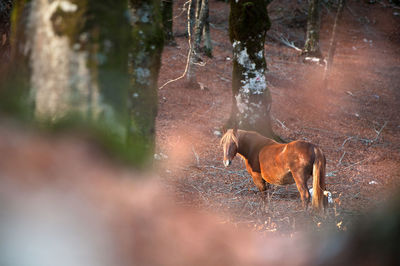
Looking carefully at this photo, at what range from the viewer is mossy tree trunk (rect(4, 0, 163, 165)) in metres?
2.96

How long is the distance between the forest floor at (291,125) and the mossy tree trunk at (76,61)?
12.1ft

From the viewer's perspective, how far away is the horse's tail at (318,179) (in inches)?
240

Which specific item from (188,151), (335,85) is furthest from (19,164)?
(335,85)

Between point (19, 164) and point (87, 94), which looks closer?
point (19, 164)

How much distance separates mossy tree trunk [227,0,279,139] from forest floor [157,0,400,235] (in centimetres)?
119

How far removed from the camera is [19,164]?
106 inches

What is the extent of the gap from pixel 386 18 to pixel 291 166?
2476 cm

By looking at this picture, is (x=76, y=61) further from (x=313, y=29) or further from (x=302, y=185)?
(x=313, y=29)

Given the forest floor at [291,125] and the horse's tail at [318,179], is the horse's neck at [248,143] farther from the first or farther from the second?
the horse's tail at [318,179]

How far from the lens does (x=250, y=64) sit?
966 cm

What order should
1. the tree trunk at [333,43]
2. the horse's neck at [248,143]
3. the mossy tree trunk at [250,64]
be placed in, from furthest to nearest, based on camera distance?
the tree trunk at [333,43] < the mossy tree trunk at [250,64] < the horse's neck at [248,143]

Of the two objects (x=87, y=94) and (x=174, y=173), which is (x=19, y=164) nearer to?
(x=87, y=94)

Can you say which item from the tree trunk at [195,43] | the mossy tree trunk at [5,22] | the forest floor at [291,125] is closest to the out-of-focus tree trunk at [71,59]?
the forest floor at [291,125]

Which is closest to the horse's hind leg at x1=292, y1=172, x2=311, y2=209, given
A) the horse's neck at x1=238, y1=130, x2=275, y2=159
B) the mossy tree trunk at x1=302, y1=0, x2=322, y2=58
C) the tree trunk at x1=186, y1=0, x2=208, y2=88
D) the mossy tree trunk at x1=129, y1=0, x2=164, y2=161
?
the horse's neck at x1=238, y1=130, x2=275, y2=159
